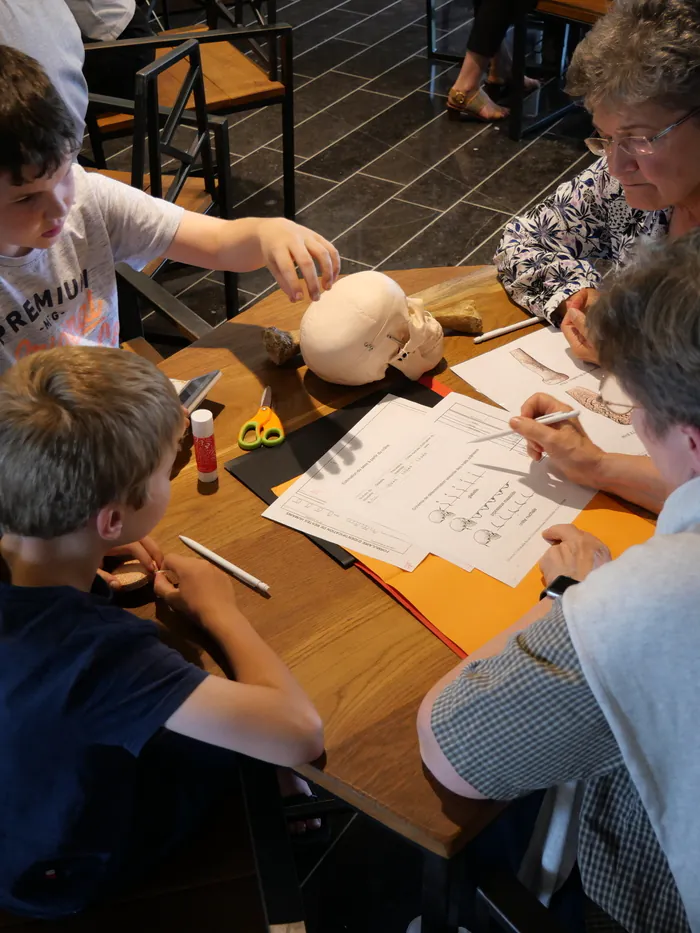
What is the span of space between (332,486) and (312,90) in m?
3.91

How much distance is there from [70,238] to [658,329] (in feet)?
3.72

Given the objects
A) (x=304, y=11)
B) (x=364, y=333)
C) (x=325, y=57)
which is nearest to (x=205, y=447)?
(x=364, y=333)

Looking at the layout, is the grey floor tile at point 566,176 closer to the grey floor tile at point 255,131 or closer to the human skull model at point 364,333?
the grey floor tile at point 255,131

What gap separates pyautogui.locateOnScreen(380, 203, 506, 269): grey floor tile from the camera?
11.2 ft

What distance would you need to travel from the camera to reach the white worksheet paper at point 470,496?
3.96 feet

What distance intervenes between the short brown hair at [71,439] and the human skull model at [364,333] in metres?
0.46

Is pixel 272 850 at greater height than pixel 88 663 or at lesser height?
lesser

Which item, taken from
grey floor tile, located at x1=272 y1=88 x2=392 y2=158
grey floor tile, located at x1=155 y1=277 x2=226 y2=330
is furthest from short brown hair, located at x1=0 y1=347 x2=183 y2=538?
grey floor tile, located at x1=272 y1=88 x2=392 y2=158

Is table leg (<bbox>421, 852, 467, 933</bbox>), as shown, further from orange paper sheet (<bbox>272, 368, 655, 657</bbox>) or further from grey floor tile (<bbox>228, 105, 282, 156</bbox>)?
grey floor tile (<bbox>228, 105, 282, 156</bbox>)

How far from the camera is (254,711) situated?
967 mm

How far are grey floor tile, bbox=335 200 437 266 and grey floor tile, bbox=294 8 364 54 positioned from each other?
1889mm

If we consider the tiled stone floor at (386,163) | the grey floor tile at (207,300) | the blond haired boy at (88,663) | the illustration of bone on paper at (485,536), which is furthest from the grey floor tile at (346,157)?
the blond haired boy at (88,663)

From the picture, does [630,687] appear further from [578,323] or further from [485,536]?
[578,323]

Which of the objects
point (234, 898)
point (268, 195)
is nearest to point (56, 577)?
point (234, 898)
